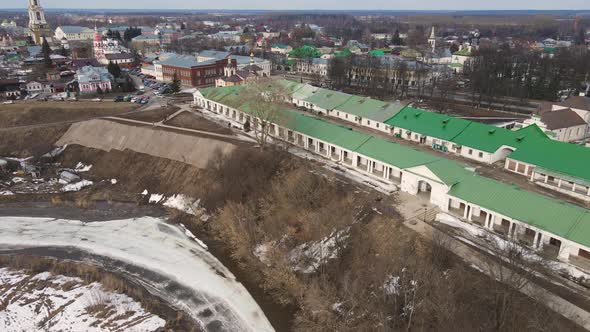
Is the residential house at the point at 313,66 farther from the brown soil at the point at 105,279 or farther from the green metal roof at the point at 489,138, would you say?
the brown soil at the point at 105,279

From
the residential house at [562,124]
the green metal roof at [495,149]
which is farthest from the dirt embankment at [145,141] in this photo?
the residential house at [562,124]

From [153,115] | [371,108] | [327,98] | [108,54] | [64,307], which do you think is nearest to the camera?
[64,307]

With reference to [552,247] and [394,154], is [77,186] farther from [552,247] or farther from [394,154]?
[552,247]

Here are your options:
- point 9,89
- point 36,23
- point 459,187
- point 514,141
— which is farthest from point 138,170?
point 36,23

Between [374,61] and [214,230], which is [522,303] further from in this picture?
[374,61]

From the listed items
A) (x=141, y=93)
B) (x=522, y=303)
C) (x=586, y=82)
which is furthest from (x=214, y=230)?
(x=586, y=82)

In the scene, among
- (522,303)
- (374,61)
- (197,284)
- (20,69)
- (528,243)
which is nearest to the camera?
(522,303)
